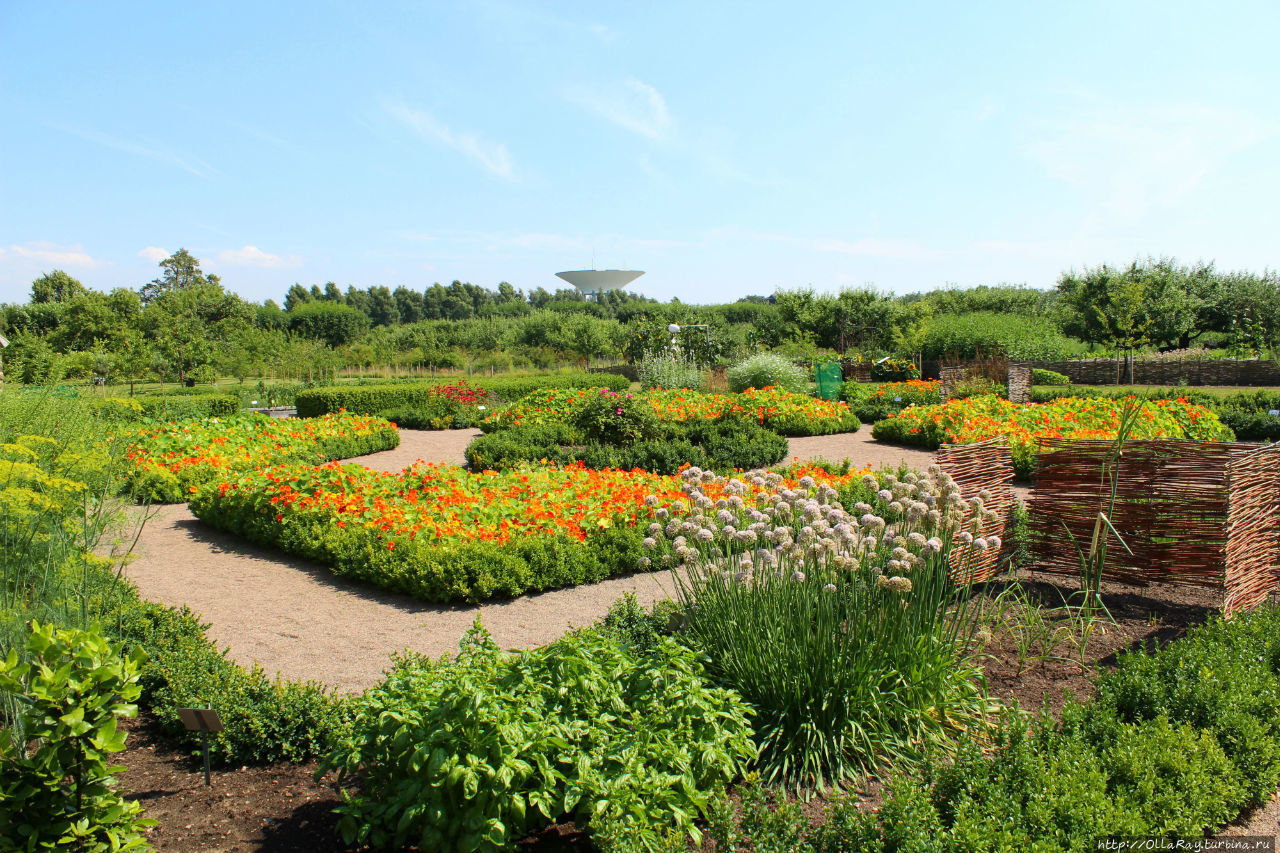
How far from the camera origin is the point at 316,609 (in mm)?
5027

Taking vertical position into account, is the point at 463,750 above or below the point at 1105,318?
below

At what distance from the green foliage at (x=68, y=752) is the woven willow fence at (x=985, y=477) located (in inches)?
165

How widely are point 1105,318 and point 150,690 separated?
1156 inches

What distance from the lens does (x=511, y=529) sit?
567 cm

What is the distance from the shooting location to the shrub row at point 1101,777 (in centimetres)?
215

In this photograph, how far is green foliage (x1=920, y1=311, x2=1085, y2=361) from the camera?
2434cm

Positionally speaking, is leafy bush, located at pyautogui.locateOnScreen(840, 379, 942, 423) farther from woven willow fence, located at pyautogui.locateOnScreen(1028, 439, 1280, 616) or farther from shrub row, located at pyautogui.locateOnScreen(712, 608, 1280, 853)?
shrub row, located at pyautogui.locateOnScreen(712, 608, 1280, 853)

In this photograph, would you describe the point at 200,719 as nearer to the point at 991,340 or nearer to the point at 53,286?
the point at 991,340

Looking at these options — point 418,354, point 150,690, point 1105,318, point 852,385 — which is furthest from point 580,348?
point 150,690

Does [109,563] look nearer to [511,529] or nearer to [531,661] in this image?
[531,661]

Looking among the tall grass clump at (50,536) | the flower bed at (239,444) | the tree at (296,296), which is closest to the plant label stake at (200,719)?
the tall grass clump at (50,536)

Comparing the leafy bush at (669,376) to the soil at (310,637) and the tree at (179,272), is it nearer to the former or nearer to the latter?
the soil at (310,637)

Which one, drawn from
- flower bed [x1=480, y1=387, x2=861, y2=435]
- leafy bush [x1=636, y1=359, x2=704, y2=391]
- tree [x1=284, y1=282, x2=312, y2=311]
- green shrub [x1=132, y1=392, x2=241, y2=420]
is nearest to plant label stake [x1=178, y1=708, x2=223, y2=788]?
flower bed [x1=480, y1=387, x2=861, y2=435]

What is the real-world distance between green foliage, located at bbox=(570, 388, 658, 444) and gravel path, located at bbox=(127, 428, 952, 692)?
4623 mm
